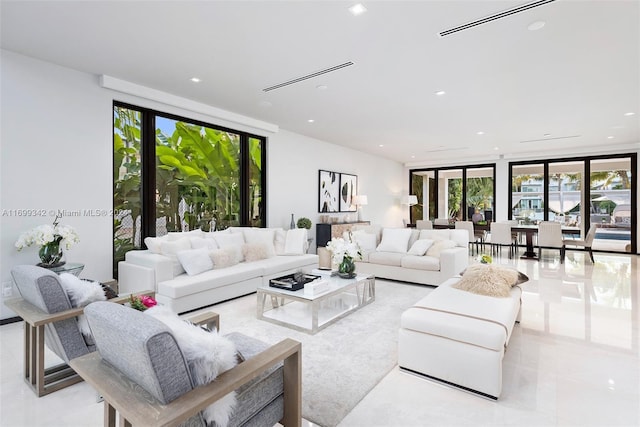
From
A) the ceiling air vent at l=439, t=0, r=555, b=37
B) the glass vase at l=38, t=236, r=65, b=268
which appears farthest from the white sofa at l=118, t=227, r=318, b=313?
the ceiling air vent at l=439, t=0, r=555, b=37

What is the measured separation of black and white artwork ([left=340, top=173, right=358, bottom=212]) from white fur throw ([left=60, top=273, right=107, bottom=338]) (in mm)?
6413

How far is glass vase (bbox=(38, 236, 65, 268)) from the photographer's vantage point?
11.1 ft

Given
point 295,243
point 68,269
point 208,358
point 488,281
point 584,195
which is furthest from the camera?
point 584,195

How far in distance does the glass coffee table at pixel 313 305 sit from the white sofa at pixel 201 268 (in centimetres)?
52

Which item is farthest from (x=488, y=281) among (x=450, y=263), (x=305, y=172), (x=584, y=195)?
(x=584, y=195)

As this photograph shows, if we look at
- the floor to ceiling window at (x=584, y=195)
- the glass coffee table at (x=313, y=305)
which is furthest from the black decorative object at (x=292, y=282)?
the floor to ceiling window at (x=584, y=195)

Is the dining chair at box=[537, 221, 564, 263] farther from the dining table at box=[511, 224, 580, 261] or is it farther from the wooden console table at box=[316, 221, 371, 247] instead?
the wooden console table at box=[316, 221, 371, 247]

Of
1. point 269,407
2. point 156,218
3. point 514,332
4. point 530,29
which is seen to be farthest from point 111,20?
point 514,332

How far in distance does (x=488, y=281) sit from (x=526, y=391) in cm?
96

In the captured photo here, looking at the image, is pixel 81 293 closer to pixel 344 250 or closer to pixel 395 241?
pixel 344 250

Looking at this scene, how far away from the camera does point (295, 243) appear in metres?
5.48

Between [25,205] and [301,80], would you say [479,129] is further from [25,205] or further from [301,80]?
[25,205]

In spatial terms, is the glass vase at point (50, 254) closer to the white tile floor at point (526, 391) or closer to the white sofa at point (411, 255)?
the white tile floor at point (526, 391)

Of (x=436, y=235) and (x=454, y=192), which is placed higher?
(x=454, y=192)
